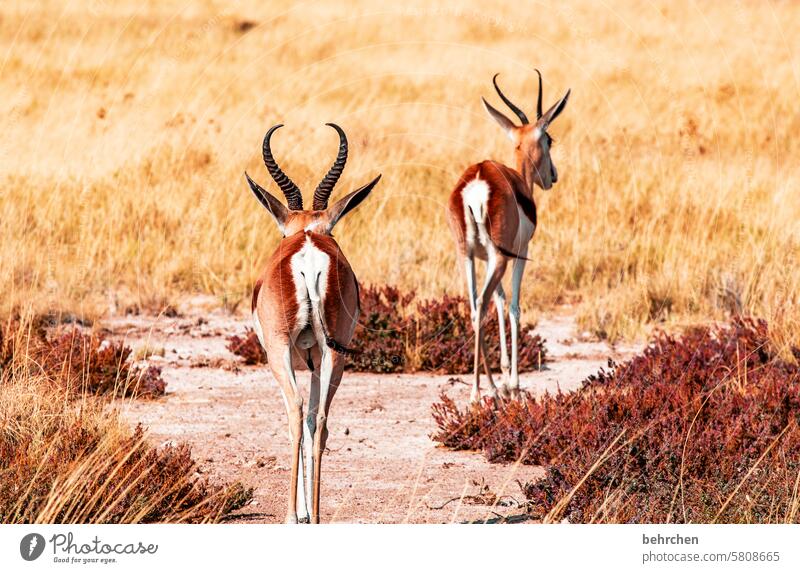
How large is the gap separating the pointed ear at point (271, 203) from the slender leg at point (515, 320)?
354 centimetres

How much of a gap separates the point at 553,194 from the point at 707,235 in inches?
98.2

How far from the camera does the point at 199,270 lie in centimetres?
1300

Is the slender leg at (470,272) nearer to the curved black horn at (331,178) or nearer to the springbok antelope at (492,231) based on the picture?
the springbok antelope at (492,231)

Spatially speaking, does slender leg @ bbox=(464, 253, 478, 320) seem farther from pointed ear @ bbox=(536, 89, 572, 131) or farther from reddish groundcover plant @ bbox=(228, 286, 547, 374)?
pointed ear @ bbox=(536, 89, 572, 131)

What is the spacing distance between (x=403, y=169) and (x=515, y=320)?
6.95 m

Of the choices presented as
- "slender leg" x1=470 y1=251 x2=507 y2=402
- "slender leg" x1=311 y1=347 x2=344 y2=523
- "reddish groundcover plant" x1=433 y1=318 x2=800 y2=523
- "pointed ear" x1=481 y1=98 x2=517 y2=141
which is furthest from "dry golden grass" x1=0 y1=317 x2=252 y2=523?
"pointed ear" x1=481 y1=98 x2=517 y2=141

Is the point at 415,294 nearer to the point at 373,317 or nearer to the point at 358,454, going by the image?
the point at 373,317

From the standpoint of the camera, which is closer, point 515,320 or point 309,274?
point 309,274

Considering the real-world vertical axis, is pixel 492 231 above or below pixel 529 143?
below

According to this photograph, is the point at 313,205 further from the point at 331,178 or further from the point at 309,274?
the point at 309,274

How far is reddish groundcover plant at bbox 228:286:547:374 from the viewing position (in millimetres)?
10547

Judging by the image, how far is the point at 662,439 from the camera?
7.33 meters

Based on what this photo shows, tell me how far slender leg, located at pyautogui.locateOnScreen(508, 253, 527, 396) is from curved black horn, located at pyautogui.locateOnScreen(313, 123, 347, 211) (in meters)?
3.46

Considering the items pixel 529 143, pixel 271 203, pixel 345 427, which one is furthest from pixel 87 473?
pixel 529 143
